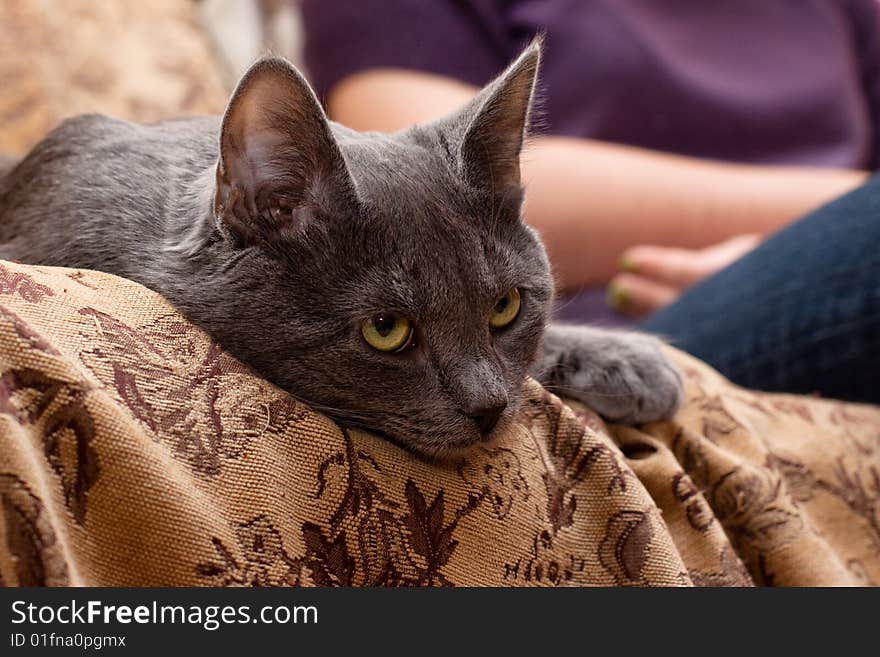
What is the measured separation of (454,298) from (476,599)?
0.25m

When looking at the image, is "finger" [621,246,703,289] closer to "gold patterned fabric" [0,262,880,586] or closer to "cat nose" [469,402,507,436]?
"gold patterned fabric" [0,262,880,586]

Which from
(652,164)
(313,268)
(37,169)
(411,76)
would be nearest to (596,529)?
(313,268)

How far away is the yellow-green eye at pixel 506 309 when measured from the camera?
78 centimetres

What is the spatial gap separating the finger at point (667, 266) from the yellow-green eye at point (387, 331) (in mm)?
890

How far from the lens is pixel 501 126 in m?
0.81

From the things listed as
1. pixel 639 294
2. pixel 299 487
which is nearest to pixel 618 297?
pixel 639 294

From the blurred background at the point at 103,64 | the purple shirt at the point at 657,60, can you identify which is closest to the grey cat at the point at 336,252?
the blurred background at the point at 103,64

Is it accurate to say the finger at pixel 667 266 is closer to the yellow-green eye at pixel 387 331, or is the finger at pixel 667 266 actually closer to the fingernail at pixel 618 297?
the fingernail at pixel 618 297

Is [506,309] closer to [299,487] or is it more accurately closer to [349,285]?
[349,285]

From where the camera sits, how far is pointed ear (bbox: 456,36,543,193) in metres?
0.78

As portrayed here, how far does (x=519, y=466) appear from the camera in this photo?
702mm

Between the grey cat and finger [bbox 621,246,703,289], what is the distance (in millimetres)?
756

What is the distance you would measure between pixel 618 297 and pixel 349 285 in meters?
0.95

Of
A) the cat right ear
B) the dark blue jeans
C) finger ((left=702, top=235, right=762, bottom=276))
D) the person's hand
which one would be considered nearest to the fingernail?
the person's hand
